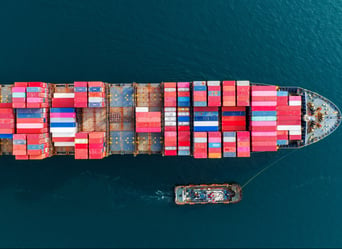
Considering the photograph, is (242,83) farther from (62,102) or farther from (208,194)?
(62,102)

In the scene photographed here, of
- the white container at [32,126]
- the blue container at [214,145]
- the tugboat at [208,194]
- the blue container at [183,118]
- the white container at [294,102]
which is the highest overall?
the white container at [294,102]

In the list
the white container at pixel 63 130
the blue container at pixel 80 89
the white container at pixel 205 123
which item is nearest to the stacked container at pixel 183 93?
the white container at pixel 205 123

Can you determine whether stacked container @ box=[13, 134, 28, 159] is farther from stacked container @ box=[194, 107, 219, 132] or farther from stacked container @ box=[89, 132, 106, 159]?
stacked container @ box=[194, 107, 219, 132]

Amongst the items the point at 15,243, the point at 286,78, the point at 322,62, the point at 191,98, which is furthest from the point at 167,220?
the point at 322,62

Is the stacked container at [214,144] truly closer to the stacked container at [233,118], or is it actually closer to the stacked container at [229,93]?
the stacked container at [233,118]

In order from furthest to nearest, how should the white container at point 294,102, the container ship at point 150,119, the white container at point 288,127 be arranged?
the white container at point 288,127, the white container at point 294,102, the container ship at point 150,119

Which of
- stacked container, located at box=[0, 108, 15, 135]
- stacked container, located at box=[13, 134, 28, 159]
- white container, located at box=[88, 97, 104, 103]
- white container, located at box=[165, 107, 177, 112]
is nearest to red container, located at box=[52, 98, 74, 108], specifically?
white container, located at box=[88, 97, 104, 103]
